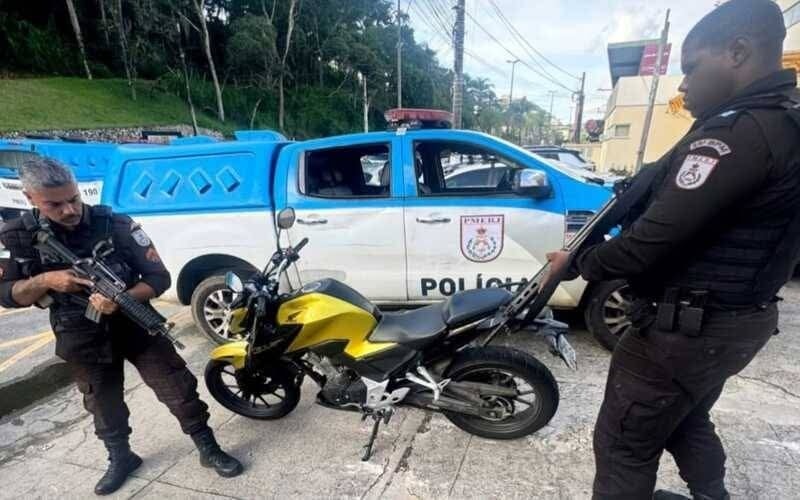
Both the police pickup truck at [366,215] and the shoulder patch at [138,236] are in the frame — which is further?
the police pickup truck at [366,215]

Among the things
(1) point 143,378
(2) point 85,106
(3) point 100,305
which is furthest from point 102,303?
(2) point 85,106

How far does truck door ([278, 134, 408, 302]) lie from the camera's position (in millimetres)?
3373

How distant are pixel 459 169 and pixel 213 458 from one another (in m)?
3.25

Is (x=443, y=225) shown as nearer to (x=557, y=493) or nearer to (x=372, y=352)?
(x=372, y=352)

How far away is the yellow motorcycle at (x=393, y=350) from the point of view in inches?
84.6

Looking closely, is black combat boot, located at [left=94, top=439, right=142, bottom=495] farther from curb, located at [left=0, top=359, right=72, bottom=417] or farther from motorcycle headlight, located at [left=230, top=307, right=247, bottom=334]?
curb, located at [left=0, top=359, right=72, bottom=417]

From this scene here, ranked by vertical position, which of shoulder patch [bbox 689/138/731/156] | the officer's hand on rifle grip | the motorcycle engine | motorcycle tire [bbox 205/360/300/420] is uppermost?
shoulder patch [bbox 689/138/731/156]

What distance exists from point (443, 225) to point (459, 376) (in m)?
1.30

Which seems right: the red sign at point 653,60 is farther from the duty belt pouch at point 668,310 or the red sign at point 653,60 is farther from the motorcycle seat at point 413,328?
the duty belt pouch at point 668,310

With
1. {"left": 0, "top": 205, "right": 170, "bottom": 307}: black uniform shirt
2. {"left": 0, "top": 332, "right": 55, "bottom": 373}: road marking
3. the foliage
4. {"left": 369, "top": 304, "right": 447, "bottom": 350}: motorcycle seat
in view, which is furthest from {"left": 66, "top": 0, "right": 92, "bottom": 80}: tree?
{"left": 369, "top": 304, "right": 447, "bottom": 350}: motorcycle seat

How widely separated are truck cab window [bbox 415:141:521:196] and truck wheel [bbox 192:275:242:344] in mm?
1838

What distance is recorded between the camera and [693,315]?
132cm

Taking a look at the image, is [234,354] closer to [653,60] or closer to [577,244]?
[577,244]

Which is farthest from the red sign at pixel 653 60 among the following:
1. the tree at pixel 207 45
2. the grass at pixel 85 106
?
the tree at pixel 207 45
